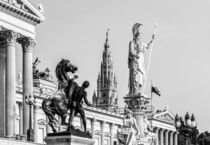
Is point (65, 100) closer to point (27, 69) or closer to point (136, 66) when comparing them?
point (136, 66)

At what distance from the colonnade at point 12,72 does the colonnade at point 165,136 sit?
86.6 m

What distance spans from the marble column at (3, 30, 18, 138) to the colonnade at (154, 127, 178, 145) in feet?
292

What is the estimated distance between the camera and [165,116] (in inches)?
5861

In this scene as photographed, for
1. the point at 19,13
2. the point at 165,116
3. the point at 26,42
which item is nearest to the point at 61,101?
the point at 26,42


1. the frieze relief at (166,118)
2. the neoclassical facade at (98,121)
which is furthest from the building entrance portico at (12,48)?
the frieze relief at (166,118)

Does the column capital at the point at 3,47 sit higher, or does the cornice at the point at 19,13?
the cornice at the point at 19,13

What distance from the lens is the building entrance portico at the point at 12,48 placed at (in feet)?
179

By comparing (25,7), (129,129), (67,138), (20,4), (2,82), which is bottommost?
(67,138)

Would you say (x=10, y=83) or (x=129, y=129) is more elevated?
(x=10, y=83)

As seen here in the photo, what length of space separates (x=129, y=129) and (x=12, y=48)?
31.1 metres

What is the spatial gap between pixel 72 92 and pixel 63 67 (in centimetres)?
84

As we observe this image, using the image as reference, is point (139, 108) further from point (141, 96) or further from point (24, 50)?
point (24, 50)

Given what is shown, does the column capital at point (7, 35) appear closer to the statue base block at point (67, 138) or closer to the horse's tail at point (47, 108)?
the horse's tail at point (47, 108)

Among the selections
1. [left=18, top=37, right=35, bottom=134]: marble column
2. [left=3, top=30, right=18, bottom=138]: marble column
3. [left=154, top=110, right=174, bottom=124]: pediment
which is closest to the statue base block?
[left=3, top=30, right=18, bottom=138]: marble column
